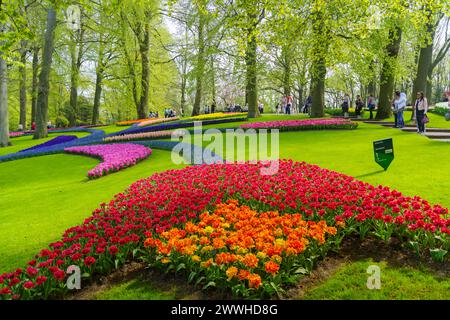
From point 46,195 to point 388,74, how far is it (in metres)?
19.0

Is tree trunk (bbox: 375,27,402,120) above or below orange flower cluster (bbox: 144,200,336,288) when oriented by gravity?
above

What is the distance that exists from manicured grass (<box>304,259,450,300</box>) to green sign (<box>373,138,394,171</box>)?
202 inches

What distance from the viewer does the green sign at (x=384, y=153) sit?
919cm

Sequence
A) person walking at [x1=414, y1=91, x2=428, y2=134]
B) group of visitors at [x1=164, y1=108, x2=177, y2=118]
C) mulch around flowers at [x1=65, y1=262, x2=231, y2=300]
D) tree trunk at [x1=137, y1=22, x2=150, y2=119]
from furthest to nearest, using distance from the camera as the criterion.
Answer: group of visitors at [x1=164, y1=108, x2=177, y2=118], tree trunk at [x1=137, y1=22, x2=150, y2=119], person walking at [x1=414, y1=91, x2=428, y2=134], mulch around flowers at [x1=65, y1=262, x2=231, y2=300]

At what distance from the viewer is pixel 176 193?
7.67 meters

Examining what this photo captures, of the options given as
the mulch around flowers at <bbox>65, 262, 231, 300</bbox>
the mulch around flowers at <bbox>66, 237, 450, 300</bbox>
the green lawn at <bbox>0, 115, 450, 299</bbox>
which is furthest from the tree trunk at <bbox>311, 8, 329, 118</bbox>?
the mulch around flowers at <bbox>65, 262, 231, 300</bbox>

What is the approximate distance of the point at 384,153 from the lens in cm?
926

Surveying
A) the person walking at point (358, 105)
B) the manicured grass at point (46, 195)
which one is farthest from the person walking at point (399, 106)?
the manicured grass at point (46, 195)

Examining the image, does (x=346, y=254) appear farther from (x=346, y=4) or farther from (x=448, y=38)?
(x=448, y=38)

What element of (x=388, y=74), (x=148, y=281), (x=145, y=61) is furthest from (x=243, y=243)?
(x=145, y=61)

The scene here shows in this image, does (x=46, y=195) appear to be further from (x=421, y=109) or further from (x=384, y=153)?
(x=421, y=109)

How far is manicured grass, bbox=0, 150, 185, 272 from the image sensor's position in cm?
636

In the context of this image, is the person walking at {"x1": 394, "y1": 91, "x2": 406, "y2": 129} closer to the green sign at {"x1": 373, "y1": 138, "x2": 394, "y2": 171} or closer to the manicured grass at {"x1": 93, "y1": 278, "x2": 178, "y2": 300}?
the green sign at {"x1": 373, "y1": 138, "x2": 394, "y2": 171}
